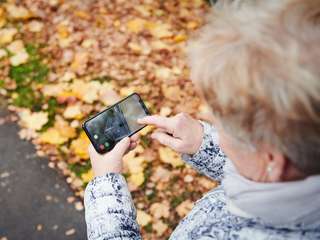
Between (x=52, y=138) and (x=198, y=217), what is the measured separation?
2216 mm

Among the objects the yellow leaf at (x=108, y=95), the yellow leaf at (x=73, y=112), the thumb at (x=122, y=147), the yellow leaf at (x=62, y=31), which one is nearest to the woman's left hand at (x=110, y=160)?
the thumb at (x=122, y=147)

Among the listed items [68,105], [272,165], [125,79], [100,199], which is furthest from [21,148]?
[272,165]

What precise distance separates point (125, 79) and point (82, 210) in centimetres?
129

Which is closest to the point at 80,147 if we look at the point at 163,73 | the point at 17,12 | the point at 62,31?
the point at 163,73

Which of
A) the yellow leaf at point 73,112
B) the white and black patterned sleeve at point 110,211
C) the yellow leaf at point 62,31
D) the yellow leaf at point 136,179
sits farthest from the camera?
the yellow leaf at point 62,31

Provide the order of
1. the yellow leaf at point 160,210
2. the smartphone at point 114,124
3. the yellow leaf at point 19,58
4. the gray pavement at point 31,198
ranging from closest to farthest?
the smartphone at point 114,124 → the gray pavement at point 31,198 → the yellow leaf at point 160,210 → the yellow leaf at point 19,58

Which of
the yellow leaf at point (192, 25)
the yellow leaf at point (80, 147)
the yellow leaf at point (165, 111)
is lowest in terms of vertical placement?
the yellow leaf at point (165, 111)

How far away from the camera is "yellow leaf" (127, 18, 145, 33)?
4.44m

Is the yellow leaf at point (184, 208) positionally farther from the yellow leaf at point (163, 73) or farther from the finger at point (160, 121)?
the finger at point (160, 121)

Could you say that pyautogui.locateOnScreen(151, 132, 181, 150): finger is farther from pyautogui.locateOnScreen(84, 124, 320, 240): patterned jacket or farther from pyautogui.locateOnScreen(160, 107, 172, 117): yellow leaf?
pyautogui.locateOnScreen(160, 107, 172, 117): yellow leaf

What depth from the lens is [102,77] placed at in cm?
396

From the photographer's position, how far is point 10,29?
4.23m

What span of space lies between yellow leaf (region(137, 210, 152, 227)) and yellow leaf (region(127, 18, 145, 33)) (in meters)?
1.95

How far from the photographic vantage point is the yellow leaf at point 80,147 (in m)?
3.39
